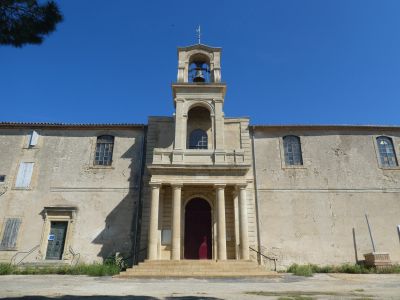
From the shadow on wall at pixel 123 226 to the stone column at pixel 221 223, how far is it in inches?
→ 177

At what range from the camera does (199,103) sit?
16938 millimetres

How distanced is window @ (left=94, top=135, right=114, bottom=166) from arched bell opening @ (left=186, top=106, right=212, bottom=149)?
4378mm

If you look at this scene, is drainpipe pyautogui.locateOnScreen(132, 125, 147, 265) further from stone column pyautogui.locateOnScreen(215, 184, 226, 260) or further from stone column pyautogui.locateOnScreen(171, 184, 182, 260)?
stone column pyautogui.locateOnScreen(215, 184, 226, 260)

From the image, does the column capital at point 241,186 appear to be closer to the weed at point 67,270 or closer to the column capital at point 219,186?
the column capital at point 219,186

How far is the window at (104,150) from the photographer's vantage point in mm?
17500

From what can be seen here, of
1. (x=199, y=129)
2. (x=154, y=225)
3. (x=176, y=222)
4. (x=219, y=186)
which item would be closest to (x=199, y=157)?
(x=219, y=186)

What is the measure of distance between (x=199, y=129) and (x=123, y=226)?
654 centimetres

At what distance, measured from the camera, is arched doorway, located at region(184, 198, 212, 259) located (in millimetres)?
15453

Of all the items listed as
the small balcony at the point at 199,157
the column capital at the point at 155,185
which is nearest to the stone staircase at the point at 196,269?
the column capital at the point at 155,185

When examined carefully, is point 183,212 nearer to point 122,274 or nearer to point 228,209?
point 228,209

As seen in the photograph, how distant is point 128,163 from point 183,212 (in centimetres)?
Result: 414

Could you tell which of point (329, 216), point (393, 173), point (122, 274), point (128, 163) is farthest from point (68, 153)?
point (393, 173)

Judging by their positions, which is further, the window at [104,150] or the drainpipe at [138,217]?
the window at [104,150]

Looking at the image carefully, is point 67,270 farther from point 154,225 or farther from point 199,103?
point 199,103
